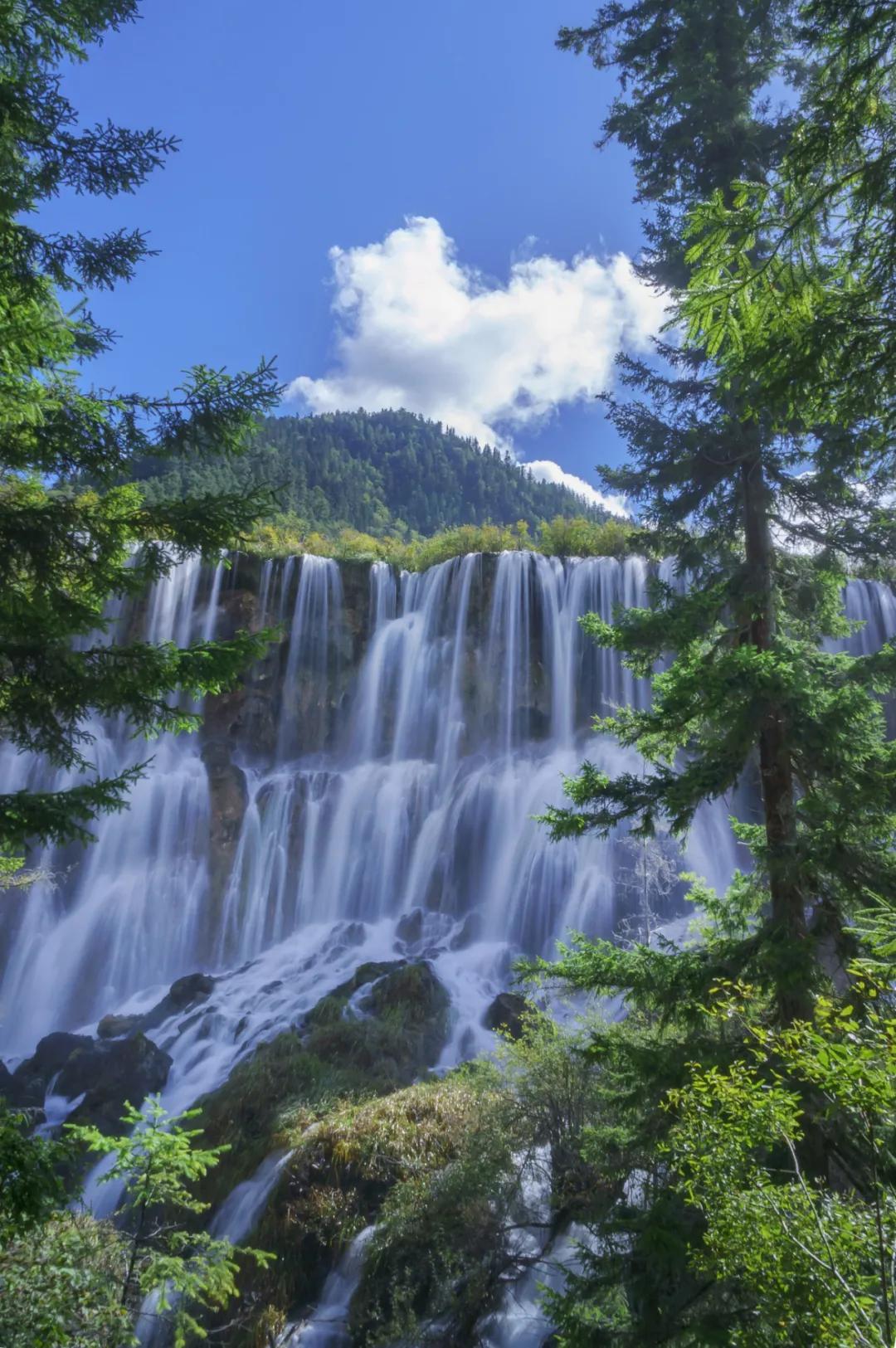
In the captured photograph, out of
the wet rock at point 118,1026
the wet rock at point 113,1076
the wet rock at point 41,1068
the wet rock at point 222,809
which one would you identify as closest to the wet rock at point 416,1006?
the wet rock at point 113,1076

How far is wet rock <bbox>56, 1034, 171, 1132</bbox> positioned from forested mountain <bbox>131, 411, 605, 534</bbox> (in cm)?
5831

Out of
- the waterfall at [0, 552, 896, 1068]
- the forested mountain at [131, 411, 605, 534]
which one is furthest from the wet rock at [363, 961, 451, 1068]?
the forested mountain at [131, 411, 605, 534]

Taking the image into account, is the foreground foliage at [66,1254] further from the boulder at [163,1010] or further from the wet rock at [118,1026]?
the wet rock at [118,1026]

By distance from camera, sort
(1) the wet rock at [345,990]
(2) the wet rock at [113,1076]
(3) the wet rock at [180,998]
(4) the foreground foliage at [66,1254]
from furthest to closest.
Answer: (3) the wet rock at [180,998] → (1) the wet rock at [345,990] → (2) the wet rock at [113,1076] → (4) the foreground foliage at [66,1254]

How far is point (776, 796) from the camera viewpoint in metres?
6.25

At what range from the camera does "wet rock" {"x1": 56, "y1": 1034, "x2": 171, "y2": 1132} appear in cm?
1456

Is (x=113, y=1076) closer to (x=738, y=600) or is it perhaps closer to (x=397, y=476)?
(x=738, y=600)

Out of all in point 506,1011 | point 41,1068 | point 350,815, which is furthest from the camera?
point 350,815

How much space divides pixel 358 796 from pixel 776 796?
67.2 feet

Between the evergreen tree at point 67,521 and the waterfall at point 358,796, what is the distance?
1405 cm

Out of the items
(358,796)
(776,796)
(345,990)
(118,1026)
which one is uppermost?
(358,796)

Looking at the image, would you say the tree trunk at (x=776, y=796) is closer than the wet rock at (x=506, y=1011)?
Yes

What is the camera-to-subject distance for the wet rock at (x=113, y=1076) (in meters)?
14.6

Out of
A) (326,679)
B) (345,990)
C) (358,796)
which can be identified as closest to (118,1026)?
(345,990)
